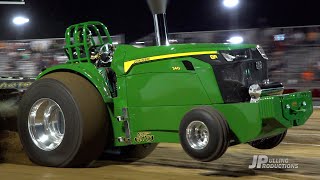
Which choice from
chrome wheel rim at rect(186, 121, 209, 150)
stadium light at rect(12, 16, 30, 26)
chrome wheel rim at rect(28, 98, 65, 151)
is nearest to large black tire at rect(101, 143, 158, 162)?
chrome wheel rim at rect(28, 98, 65, 151)

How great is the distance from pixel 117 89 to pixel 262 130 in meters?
1.61

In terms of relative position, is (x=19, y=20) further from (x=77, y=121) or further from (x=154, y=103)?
(x=154, y=103)

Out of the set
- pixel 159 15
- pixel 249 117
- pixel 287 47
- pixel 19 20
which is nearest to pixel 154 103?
pixel 249 117

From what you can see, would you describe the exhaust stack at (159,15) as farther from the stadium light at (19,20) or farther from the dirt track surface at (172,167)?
the stadium light at (19,20)

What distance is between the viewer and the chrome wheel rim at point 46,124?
18.0ft

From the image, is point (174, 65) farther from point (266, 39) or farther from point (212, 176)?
point (266, 39)

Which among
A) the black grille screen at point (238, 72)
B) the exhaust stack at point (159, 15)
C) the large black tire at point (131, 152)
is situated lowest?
the large black tire at point (131, 152)

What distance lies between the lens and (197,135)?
4.52m

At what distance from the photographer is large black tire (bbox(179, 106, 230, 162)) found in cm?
428

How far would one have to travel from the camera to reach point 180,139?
4.53 meters

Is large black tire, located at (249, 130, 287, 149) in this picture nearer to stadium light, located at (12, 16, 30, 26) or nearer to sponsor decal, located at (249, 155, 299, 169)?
sponsor decal, located at (249, 155, 299, 169)

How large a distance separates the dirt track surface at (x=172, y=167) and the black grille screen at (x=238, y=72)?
78cm

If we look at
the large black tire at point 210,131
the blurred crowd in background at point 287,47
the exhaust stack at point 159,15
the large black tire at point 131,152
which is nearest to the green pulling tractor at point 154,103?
the large black tire at point 210,131

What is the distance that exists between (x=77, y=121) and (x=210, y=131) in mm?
1452
